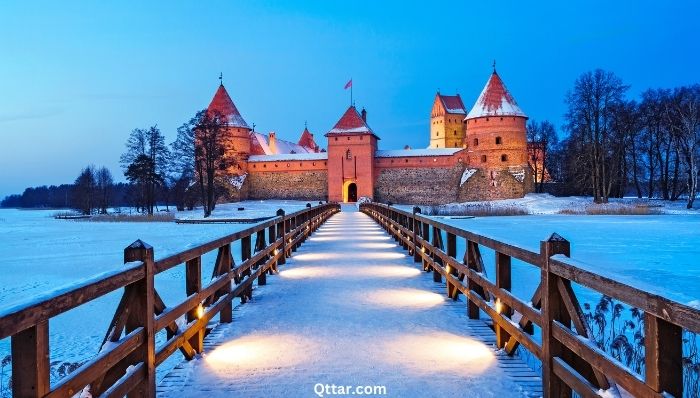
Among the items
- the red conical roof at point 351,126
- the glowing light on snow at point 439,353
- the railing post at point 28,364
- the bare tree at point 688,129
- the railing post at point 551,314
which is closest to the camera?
the railing post at point 28,364

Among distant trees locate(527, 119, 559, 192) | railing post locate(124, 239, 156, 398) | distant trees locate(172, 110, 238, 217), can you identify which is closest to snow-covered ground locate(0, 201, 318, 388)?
railing post locate(124, 239, 156, 398)

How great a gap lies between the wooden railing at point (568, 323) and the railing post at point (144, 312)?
2.45 metres

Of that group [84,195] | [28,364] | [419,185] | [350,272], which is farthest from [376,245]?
[84,195]

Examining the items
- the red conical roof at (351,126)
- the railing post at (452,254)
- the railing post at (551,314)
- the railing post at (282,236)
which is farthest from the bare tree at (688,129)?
the railing post at (551,314)

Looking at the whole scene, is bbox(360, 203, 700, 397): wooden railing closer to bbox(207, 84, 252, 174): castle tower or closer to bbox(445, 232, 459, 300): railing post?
bbox(445, 232, 459, 300): railing post

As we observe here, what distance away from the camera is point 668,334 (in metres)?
2.10

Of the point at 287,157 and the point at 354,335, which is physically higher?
the point at 287,157

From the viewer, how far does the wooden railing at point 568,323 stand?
209cm

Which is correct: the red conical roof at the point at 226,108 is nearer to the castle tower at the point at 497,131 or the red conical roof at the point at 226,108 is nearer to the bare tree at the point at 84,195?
the bare tree at the point at 84,195

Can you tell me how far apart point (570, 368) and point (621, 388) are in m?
0.56

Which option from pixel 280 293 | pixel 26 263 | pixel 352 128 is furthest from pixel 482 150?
pixel 280 293

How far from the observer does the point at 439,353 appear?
4586mm

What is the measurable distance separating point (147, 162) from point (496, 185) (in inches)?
1224

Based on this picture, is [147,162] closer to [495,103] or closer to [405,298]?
[495,103]
